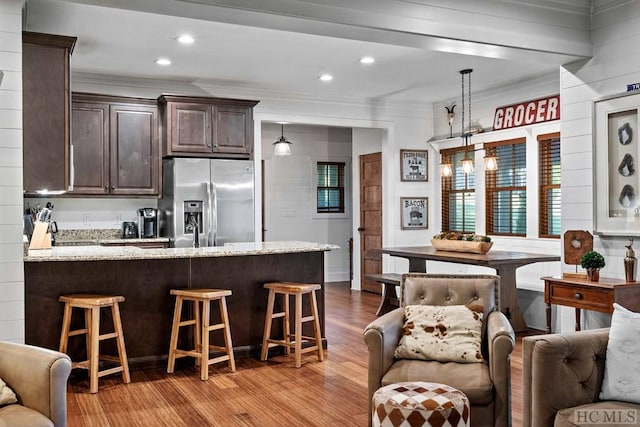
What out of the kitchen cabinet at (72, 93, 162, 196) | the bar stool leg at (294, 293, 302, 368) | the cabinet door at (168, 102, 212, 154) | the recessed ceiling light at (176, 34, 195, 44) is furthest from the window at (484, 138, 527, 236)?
the kitchen cabinet at (72, 93, 162, 196)

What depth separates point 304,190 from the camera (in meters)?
10.1

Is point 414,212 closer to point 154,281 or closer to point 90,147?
point 90,147

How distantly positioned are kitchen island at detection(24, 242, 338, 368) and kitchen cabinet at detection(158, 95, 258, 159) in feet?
6.55

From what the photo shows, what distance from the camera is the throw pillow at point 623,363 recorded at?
253 cm

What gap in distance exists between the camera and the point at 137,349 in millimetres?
4719

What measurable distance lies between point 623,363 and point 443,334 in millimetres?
924

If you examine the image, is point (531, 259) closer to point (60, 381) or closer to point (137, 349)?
point (137, 349)

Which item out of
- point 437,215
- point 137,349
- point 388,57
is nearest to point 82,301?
point 137,349

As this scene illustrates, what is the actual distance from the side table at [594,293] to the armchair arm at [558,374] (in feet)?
4.74

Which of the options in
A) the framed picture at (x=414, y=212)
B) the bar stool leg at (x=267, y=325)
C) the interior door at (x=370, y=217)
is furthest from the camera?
the interior door at (x=370, y=217)

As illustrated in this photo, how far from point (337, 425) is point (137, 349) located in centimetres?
194

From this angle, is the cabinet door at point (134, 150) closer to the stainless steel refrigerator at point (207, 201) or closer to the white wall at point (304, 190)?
the stainless steel refrigerator at point (207, 201)

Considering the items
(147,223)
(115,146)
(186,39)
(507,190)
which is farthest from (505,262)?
(115,146)

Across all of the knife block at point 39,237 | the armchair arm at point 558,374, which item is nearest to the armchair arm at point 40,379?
the armchair arm at point 558,374
